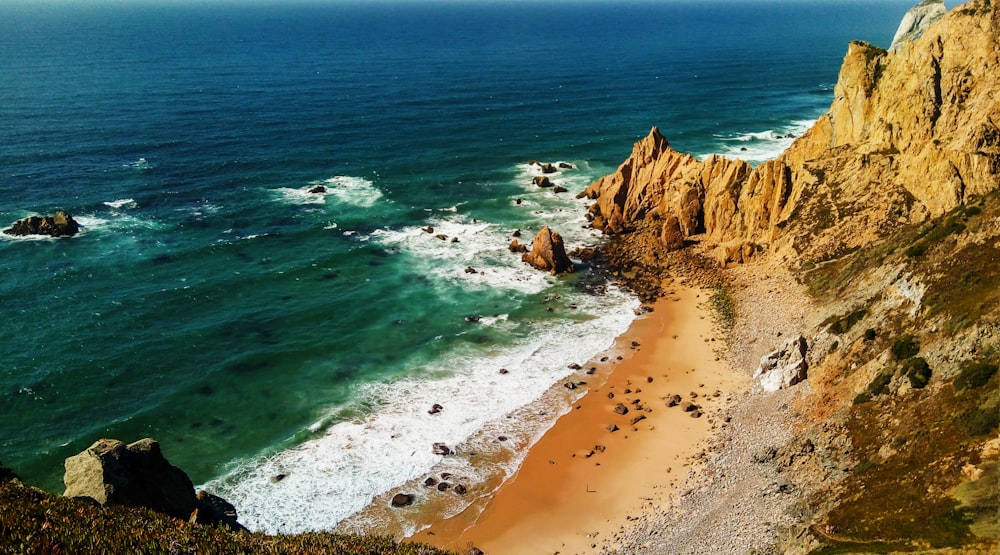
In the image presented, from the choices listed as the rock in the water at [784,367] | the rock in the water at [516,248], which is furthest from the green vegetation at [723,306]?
the rock in the water at [516,248]

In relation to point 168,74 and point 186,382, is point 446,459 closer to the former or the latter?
point 186,382

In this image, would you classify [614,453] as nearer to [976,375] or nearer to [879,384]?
[879,384]

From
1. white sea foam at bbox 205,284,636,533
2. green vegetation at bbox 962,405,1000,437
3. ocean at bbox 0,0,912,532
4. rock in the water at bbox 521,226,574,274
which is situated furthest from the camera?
rock in the water at bbox 521,226,574,274

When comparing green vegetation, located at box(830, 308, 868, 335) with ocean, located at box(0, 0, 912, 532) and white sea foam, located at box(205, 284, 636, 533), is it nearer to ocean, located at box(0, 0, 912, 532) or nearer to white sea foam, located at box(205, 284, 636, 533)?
white sea foam, located at box(205, 284, 636, 533)

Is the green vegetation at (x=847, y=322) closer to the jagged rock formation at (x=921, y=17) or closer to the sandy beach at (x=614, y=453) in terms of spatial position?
the sandy beach at (x=614, y=453)

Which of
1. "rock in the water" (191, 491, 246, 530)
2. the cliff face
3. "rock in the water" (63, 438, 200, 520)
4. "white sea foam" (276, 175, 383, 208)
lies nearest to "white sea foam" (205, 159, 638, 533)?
"rock in the water" (191, 491, 246, 530)

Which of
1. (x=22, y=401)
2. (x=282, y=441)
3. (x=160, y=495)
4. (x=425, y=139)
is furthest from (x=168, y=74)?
(x=160, y=495)
